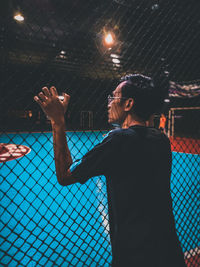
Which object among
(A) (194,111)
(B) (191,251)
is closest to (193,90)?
(A) (194,111)

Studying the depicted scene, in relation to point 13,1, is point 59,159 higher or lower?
lower

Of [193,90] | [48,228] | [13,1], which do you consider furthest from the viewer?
[193,90]

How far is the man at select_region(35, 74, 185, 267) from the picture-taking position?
68cm

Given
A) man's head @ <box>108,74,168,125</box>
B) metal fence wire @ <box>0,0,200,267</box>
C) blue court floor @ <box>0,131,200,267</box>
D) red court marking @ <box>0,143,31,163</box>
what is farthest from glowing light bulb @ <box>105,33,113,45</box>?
man's head @ <box>108,74,168,125</box>

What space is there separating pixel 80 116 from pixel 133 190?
1283cm

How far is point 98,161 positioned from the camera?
0.67m

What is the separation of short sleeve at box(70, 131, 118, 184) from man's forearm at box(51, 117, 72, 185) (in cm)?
7

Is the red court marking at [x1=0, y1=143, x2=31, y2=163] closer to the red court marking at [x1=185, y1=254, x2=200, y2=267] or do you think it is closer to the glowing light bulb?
the red court marking at [x1=185, y1=254, x2=200, y2=267]

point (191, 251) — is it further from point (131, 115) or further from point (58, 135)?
point (58, 135)

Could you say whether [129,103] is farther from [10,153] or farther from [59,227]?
[10,153]

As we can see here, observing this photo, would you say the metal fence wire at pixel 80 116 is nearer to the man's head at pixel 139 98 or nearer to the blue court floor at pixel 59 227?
the blue court floor at pixel 59 227

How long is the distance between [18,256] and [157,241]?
1.33 meters

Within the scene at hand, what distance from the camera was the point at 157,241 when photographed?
707mm

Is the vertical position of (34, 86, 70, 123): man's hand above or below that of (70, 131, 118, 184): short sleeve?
above
